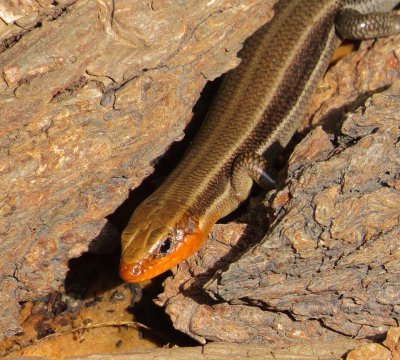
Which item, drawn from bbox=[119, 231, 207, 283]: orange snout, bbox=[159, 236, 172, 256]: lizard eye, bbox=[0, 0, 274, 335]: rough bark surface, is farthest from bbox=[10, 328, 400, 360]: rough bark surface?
bbox=[0, 0, 274, 335]: rough bark surface

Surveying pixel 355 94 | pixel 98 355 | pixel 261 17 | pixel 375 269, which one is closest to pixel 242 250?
pixel 375 269

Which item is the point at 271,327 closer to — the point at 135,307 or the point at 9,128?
the point at 135,307

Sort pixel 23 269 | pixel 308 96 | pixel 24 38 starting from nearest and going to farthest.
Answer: pixel 24 38 → pixel 23 269 → pixel 308 96

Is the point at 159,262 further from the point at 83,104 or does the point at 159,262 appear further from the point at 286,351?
the point at 83,104

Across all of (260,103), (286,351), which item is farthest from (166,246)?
(260,103)

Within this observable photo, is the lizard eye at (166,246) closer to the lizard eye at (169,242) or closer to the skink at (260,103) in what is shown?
the lizard eye at (169,242)

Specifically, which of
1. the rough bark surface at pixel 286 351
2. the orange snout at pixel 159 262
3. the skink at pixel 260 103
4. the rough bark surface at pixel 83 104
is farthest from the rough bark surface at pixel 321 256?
the rough bark surface at pixel 83 104
